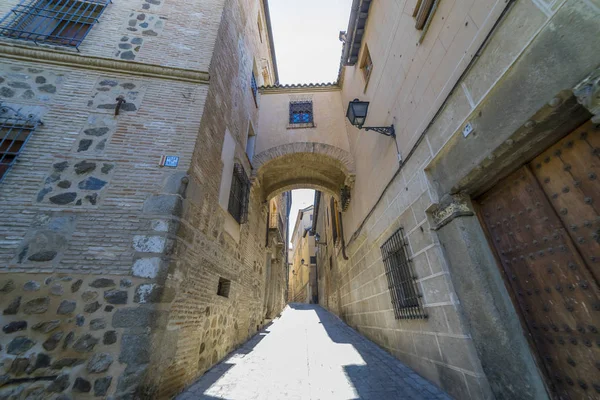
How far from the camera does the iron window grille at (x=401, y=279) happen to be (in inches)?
114

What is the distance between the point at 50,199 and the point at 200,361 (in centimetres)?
274

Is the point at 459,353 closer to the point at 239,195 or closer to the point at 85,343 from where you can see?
the point at 85,343

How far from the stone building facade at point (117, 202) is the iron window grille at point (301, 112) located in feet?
10.6

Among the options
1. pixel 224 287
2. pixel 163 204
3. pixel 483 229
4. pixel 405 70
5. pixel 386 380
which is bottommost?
pixel 386 380

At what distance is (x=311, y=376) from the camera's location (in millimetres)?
2939

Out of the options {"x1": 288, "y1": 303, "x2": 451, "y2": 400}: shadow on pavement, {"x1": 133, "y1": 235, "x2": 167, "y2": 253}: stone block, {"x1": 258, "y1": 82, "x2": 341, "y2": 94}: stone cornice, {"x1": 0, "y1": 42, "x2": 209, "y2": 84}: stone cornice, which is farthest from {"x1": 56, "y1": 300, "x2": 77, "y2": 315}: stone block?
{"x1": 258, "y1": 82, "x2": 341, "y2": 94}: stone cornice

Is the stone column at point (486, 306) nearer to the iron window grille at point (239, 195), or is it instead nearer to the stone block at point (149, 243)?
Answer: the stone block at point (149, 243)

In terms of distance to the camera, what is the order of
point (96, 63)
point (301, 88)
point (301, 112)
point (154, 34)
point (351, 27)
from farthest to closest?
point (301, 88)
point (301, 112)
point (351, 27)
point (154, 34)
point (96, 63)

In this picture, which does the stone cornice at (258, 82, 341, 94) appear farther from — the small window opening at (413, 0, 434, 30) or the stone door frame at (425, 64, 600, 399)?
the stone door frame at (425, 64, 600, 399)

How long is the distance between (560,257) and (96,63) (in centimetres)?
598

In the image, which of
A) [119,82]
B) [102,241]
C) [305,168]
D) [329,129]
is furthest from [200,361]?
[329,129]

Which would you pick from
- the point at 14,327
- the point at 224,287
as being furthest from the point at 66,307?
the point at 224,287

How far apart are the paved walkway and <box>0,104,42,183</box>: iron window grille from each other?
3502mm

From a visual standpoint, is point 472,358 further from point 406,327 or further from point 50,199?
point 50,199
